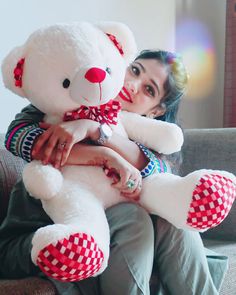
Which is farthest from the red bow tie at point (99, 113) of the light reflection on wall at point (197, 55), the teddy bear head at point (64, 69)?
the light reflection on wall at point (197, 55)

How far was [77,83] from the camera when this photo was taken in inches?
31.2

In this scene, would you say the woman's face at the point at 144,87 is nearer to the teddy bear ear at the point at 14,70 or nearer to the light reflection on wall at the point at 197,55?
the teddy bear ear at the point at 14,70

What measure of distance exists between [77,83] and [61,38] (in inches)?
3.5

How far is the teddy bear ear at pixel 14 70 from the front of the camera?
2.72 ft

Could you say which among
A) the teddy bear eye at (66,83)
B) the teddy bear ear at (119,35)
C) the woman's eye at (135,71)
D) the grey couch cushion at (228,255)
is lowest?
the grey couch cushion at (228,255)

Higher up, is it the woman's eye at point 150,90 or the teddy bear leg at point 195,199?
the woman's eye at point 150,90

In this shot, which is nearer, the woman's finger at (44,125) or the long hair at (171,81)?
the woman's finger at (44,125)

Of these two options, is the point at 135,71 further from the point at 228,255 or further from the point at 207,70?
the point at 207,70

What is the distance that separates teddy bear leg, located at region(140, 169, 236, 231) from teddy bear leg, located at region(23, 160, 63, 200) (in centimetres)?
19

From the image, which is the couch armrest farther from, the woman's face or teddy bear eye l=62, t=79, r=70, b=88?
teddy bear eye l=62, t=79, r=70, b=88

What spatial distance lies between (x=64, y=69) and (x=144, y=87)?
0.99ft

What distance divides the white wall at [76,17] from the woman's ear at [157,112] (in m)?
0.45

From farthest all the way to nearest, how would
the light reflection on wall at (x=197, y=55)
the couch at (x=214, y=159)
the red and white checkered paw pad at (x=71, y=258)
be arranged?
the light reflection on wall at (x=197, y=55)
the couch at (x=214, y=159)
the red and white checkered paw pad at (x=71, y=258)

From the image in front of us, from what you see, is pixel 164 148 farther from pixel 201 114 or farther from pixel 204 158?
pixel 201 114
